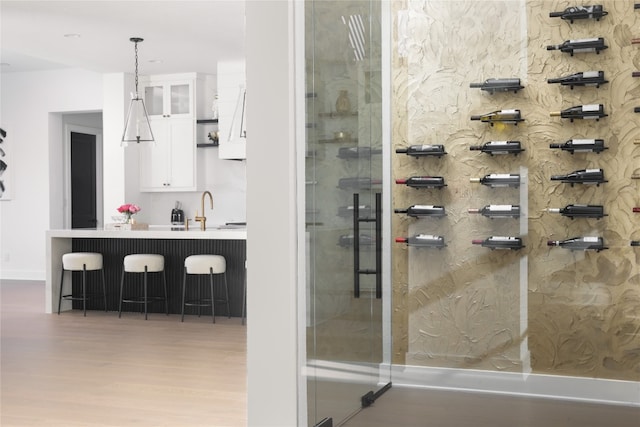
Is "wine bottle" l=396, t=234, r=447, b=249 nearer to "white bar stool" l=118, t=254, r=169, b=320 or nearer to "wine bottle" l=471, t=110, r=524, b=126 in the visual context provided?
"wine bottle" l=471, t=110, r=524, b=126

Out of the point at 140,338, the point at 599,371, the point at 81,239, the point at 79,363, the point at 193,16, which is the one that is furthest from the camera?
the point at 81,239

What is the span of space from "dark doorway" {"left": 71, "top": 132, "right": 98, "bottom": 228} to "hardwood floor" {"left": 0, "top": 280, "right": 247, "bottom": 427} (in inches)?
147

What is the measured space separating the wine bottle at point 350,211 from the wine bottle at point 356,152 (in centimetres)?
26

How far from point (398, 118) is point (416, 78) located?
0.22 metres

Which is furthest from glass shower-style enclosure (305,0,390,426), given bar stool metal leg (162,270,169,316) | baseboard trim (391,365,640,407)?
bar stool metal leg (162,270,169,316)

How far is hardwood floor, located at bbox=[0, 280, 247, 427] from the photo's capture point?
4.28 metres

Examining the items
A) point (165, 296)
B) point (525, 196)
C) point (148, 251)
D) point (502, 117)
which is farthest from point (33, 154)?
point (525, 196)

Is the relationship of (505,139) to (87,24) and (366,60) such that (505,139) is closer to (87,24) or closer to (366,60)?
(366,60)

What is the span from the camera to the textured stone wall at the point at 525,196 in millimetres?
3293

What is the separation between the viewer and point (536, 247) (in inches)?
134

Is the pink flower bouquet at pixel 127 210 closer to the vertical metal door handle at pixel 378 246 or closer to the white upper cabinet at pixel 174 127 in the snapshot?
the white upper cabinet at pixel 174 127

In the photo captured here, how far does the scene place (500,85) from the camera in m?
3.47

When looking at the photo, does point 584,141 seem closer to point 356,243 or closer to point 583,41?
point 583,41

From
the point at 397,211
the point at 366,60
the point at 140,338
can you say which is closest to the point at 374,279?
the point at 397,211
